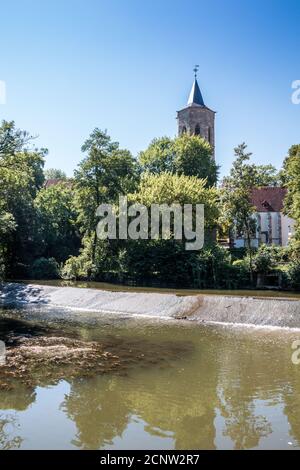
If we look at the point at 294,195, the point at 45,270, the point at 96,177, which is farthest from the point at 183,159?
the point at 45,270

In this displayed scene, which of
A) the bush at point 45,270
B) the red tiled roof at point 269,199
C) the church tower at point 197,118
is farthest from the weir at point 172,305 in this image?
the church tower at point 197,118

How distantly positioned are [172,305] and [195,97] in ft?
167

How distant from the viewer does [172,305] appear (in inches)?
974

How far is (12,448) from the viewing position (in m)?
8.61

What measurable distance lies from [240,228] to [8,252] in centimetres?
2209

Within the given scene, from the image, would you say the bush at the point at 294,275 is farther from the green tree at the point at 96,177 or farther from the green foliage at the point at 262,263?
the green tree at the point at 96,177

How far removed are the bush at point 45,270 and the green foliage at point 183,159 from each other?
18980mm

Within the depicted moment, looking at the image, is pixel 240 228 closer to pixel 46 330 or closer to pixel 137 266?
pixel 137 266

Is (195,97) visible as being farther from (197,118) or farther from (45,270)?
(45,270)

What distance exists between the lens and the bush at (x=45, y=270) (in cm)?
4266

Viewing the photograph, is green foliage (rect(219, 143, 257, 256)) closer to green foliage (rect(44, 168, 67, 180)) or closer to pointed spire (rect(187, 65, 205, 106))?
pointed spire (rect(187, 65, 205, 106))

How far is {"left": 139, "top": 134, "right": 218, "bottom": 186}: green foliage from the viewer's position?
5491 centimetres

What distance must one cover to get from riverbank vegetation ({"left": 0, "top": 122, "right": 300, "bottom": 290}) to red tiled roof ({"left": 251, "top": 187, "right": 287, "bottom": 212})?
40.8 ft

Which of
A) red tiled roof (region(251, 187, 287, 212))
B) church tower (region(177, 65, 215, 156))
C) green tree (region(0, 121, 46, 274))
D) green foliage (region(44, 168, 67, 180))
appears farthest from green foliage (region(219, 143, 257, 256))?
green foliage (region(44, 168, 67, 180))
